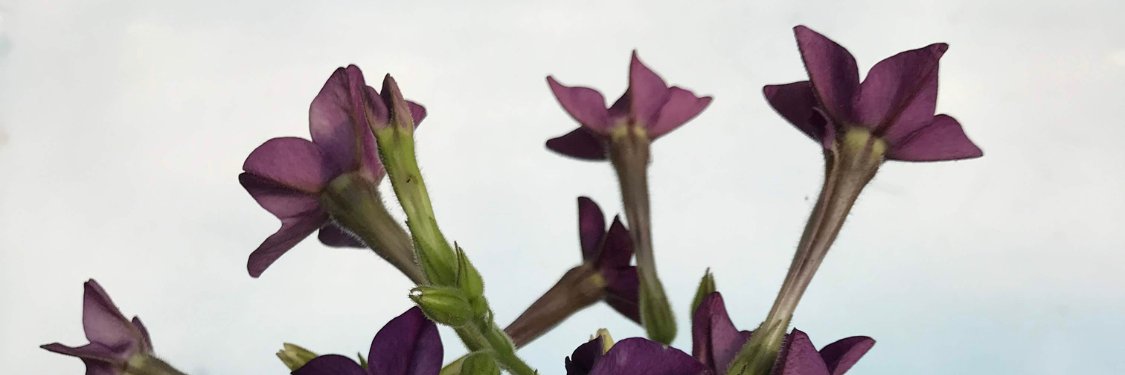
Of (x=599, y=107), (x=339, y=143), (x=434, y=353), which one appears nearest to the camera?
(x=434, y=353)

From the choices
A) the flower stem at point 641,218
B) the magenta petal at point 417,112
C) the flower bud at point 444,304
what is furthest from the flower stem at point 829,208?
the magenta petal at point 417,112

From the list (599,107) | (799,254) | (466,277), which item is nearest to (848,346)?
(799,254)

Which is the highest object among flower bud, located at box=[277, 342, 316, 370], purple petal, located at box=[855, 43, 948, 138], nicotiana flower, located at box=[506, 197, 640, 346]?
purple petal, located at box=[855, 43, 948, 138]

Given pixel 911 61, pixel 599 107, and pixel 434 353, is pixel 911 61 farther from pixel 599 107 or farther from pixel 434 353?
pixel 434 353

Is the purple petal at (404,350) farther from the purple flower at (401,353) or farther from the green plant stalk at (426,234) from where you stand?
the green plant stalk at (426,234)

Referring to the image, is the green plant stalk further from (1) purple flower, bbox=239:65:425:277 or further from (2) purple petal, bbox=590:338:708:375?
(2) purple petal, bbox=590:338:708:375

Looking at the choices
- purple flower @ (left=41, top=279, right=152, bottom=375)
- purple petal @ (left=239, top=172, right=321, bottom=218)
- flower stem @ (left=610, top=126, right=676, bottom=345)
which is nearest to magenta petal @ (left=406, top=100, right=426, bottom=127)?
purple petal @ (left=239, top=172, right=321, bottom=218)
